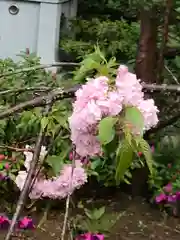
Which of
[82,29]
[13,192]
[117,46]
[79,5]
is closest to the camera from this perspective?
[13,192]

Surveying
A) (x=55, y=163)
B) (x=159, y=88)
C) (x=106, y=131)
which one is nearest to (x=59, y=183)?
(x=55, y=163)

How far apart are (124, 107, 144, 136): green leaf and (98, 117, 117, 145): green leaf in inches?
1.5

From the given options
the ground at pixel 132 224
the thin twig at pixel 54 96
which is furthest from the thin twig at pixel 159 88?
the ground at pixel 132 224

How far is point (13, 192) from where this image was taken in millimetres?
4191

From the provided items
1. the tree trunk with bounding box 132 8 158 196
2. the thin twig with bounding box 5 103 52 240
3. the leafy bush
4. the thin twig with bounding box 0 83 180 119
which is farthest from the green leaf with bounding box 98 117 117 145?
the leafy bush

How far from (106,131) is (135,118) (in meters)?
0.07

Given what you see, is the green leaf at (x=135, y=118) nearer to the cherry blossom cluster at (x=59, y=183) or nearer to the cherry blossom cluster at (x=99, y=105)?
the cherry blossom cluster at (x=99, y=105)

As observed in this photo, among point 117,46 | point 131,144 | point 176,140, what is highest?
point 131,144

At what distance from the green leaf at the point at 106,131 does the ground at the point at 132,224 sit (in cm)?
248

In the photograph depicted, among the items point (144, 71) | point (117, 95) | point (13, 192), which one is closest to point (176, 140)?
point (144, 71)

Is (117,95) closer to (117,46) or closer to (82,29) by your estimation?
(117,46)

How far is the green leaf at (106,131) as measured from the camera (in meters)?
1.31

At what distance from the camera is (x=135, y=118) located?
1333 millimetres

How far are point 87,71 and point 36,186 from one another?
356 millimetres
